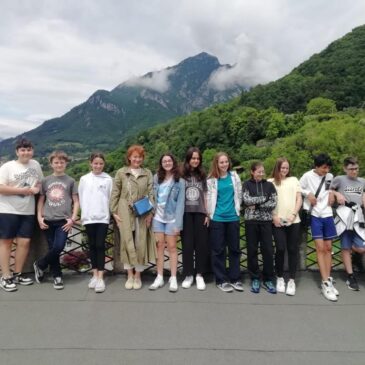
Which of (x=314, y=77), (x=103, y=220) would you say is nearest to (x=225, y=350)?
(x=103, y=220)

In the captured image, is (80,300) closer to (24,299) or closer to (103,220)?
(24,299)

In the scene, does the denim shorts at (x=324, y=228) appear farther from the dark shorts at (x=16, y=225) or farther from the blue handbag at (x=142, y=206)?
the dark shorts at (x=16, y=225)

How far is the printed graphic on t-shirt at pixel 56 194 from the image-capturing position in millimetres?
4480

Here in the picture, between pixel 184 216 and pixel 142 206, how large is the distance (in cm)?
59

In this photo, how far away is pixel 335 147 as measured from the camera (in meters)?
50.7

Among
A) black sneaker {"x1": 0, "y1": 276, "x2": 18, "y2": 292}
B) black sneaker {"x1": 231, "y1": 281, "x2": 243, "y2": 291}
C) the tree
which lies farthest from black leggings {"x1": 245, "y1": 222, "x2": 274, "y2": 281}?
the tree

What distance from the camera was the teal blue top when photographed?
457cm

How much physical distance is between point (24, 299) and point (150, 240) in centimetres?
165

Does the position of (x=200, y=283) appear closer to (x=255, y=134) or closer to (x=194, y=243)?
(x=194, y=243)

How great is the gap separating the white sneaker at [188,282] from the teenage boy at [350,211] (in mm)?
2087

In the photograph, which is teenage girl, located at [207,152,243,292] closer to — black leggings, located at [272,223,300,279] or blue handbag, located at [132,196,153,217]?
black leggings, located at [272,223,300,279]

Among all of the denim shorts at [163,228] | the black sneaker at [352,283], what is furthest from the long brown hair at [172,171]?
the black sneaker at [352,283]

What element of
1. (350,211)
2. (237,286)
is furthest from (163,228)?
(350,211)

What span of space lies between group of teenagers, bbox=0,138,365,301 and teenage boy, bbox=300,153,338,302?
0.01 meters
